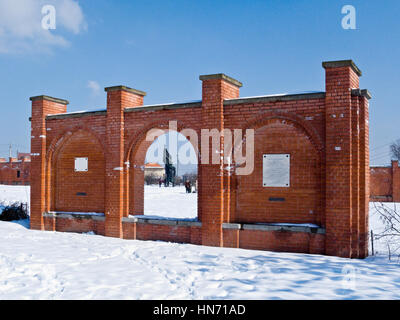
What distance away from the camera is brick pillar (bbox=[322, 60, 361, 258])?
7441mm

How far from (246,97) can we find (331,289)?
15.1ft

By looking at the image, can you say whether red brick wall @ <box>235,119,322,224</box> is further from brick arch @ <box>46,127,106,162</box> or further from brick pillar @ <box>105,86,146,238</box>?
brick arch @ <box>46,127,106,162</box>

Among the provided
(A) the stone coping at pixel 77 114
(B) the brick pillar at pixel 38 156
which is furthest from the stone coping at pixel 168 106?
(B) the brick pillar at pixel 38 156

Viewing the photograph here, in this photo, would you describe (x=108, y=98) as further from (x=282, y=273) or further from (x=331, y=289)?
(x=331, y=289)

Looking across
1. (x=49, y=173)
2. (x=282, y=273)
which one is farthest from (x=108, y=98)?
(x=282, y=273)

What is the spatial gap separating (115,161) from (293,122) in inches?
187

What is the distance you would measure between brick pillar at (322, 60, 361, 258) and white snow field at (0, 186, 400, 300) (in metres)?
0.50

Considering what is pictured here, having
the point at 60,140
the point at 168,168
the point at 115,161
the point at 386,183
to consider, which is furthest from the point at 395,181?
the point at 168,168

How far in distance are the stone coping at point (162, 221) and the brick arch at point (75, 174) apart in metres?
1.18

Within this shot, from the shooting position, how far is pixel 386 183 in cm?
2323

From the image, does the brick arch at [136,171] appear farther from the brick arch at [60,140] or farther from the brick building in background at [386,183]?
the brick building in background at [386,183]

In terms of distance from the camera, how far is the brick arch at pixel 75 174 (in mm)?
10477

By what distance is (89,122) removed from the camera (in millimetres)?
10508

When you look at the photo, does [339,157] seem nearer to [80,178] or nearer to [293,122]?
[293,122]
